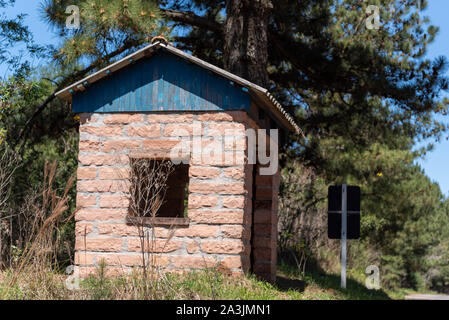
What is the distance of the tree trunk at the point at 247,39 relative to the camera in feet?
36.2

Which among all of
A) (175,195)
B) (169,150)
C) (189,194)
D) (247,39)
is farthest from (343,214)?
(169,150)

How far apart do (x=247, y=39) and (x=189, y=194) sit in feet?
14.2

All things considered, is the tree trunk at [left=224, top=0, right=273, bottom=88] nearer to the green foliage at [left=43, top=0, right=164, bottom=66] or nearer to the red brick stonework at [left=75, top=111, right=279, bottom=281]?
the green foliage at [left=43, top=0, right=164, bottom=66]

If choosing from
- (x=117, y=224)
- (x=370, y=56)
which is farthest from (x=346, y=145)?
(x=117, y=224)

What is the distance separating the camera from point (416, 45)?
13266mm

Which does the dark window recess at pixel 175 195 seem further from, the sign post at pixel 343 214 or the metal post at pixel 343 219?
the metal post at pixel 343 219

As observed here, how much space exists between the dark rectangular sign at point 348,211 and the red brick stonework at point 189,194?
368 cm

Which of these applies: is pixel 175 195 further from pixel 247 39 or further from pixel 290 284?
pixel 247 39

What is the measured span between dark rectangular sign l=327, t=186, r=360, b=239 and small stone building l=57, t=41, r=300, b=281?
3.62 m

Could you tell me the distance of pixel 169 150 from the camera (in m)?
8.09

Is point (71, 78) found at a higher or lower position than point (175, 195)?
higher

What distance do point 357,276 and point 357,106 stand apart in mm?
5655
